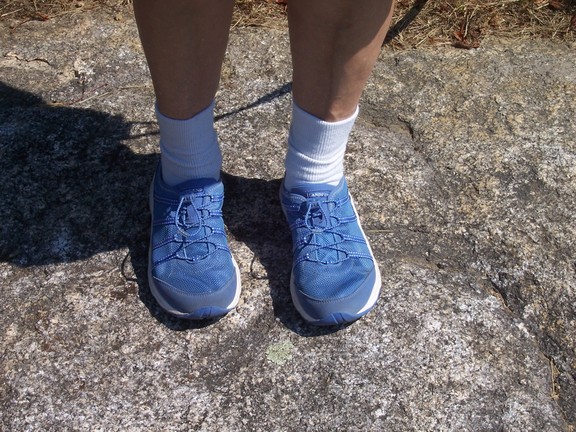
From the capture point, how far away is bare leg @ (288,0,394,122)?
1.36 metres

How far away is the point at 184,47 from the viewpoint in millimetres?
A: 1423

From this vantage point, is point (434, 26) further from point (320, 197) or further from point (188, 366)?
point (188, 366)

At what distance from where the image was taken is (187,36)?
141 centimetres

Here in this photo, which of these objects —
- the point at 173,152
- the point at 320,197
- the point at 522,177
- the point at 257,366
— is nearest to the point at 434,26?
the point at 522,177

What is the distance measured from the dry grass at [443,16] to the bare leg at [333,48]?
0.94 meters

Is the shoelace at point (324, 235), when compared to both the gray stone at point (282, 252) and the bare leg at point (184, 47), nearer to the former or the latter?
the gray stone at point (282, 252)

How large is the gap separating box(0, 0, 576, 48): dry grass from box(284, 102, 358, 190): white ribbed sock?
87 centimetres

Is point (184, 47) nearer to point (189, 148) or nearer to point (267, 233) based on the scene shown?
point (189, 148)

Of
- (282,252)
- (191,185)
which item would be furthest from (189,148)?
(282,252)

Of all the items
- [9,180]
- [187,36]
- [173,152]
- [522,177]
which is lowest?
[9,180]

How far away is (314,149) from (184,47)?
37 cm

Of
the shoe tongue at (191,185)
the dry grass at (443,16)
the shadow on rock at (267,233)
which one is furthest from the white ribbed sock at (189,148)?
the dry grass at (443,16)

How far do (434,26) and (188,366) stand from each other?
148 centimetres

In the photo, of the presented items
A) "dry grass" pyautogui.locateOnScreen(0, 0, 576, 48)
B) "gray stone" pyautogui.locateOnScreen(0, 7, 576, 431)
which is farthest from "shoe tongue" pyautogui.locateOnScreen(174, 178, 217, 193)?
"dry grass" pyautogui.locateOnScreen(0, 0, 576, 48)
